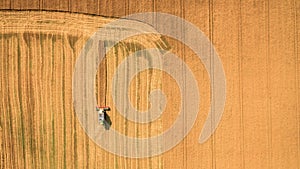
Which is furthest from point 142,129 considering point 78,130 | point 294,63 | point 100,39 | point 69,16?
point 294,63

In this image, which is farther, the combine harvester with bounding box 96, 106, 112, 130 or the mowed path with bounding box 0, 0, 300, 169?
the combine harvester with bounding box 96, 106, 112, 130

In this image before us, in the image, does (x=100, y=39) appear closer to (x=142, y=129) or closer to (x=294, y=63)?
(x=142, y=129)

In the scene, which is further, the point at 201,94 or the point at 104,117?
the point at 201,94

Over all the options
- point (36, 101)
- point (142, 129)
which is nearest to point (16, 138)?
point (36, 101)

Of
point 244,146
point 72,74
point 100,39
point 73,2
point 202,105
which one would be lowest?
point 244,146

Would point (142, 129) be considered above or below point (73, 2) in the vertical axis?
below

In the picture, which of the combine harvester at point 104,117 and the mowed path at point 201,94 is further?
the combine harvester at point 104,117

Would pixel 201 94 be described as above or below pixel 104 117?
above

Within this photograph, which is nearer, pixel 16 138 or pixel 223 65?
pixel 16 138
